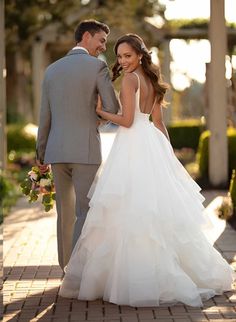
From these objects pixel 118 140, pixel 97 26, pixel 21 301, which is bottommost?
pixel 21 301

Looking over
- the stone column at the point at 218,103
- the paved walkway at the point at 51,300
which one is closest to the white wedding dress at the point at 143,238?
the paved walkway at the point at 51,300

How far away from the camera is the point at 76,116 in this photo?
21.0ft

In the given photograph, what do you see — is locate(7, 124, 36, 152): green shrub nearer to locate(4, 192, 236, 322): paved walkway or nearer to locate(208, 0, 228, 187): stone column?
locate(208, 0, 228, 187): stone column

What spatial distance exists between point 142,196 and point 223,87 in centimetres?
803

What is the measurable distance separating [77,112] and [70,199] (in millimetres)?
706

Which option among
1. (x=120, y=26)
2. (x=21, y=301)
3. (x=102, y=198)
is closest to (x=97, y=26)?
(x=102, y=198)

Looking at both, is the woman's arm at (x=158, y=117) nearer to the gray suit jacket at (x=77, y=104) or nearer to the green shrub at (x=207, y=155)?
the gray suit jacket at (x=77, y=104)

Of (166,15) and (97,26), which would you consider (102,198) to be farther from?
(166,15)

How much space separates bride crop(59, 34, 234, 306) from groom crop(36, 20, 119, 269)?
0.41 feet

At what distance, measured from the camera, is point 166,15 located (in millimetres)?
23031

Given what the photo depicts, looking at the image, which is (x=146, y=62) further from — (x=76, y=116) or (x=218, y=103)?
(x=218, y=103)

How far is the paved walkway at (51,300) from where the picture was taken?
566 centimetres

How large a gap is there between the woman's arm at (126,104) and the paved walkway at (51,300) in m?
1.31

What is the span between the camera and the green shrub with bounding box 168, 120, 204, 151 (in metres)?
22.7
